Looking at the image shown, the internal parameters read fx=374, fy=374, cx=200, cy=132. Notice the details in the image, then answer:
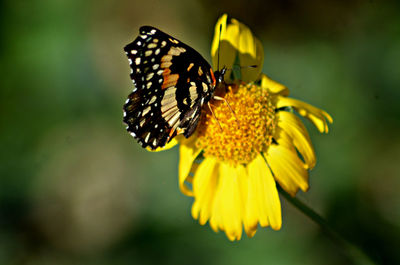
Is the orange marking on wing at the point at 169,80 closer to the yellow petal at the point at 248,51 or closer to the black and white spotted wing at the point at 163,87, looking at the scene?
the black and white spotted wing at the point at 163,87

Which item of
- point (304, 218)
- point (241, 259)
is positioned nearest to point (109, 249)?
point (241, 259)

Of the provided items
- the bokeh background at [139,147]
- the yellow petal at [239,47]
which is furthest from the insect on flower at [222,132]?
the bokeh background at [139,147]

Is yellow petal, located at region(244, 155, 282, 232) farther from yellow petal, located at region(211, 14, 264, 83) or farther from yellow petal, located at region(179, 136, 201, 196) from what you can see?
yellow petal, located at region(211, 14, 264, 83)

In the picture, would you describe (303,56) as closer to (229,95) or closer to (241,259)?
(229,95)

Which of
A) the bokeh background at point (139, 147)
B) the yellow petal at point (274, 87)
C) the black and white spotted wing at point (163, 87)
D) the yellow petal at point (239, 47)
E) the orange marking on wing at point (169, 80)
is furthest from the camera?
the bokeh background at point (139, 147)

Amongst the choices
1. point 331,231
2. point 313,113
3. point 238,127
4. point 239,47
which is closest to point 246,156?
point 238,127
